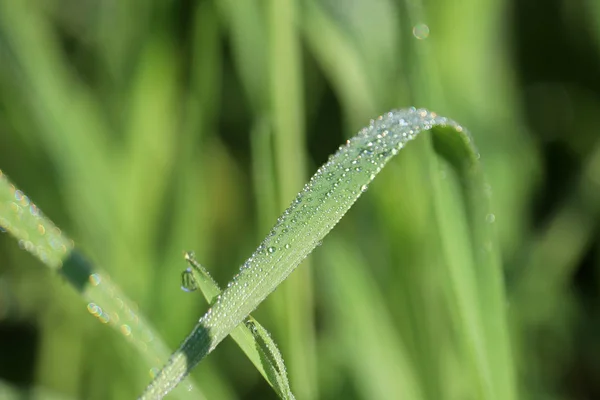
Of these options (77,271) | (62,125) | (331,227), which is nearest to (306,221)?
(331,227)

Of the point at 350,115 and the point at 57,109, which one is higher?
the point at 350,115

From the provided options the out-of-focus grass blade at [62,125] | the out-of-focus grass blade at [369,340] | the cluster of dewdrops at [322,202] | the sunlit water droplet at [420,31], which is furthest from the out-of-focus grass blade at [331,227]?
the out-of-focus grass blade at [62,125]

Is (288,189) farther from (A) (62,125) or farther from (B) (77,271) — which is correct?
(A) (62,125)

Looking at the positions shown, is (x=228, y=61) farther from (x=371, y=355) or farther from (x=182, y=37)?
(x=371, y=355)

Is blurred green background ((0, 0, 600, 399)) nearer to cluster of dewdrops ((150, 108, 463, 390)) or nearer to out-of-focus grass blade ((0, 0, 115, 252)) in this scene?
out-of-focus grass blade ((0, 0, 115, 252))

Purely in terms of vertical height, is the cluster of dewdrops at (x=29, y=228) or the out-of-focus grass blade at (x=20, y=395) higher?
the cluster of dewdrops at (x=29, y=228)

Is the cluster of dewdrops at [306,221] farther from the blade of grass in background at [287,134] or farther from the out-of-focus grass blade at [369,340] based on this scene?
the out-of-focus grass blade at [369,340]

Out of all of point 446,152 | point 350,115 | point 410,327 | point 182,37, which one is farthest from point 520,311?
point 182,37
